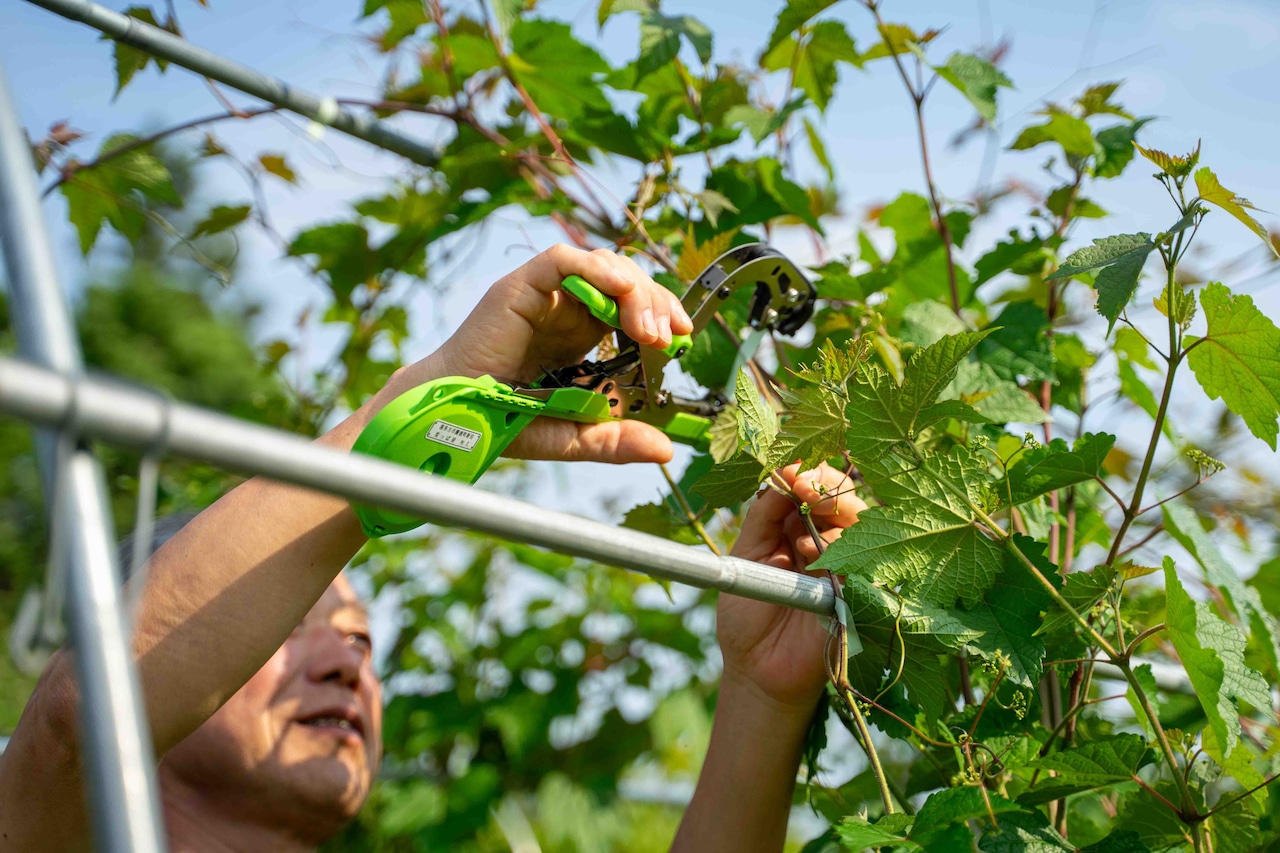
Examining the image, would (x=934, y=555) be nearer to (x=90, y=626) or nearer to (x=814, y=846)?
(x=814, y=846)

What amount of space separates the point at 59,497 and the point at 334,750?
113cm

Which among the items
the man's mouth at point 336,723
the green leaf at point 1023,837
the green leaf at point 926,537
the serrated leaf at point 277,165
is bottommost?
the green leaf at point 1023,837

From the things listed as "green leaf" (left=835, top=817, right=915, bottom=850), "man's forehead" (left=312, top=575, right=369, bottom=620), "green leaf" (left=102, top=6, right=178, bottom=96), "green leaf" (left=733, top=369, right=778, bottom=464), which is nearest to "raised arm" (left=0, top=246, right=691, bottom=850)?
"green leaf" (left=733, top=369, right=778, bottom=464)

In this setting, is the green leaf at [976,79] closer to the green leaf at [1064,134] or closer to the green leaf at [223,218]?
the green leaf at [1064,134]

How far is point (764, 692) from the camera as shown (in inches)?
41.3

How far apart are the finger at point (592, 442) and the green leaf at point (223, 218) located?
102 cm

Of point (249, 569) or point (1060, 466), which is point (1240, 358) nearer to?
point (1060, 466)

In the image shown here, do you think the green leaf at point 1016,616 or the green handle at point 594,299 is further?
the green handle at point 594,299

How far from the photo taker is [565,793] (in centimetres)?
200

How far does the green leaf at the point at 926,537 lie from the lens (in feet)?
2.40

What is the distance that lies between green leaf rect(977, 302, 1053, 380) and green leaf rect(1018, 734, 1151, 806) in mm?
433

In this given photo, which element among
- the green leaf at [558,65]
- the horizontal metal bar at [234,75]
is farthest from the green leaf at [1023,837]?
the horizontal metal bar at [234,75]

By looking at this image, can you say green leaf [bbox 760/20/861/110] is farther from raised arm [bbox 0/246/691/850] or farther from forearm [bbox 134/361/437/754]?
forearm [bbox 134/361/437/754]

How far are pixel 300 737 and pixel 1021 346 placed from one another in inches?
43.7
